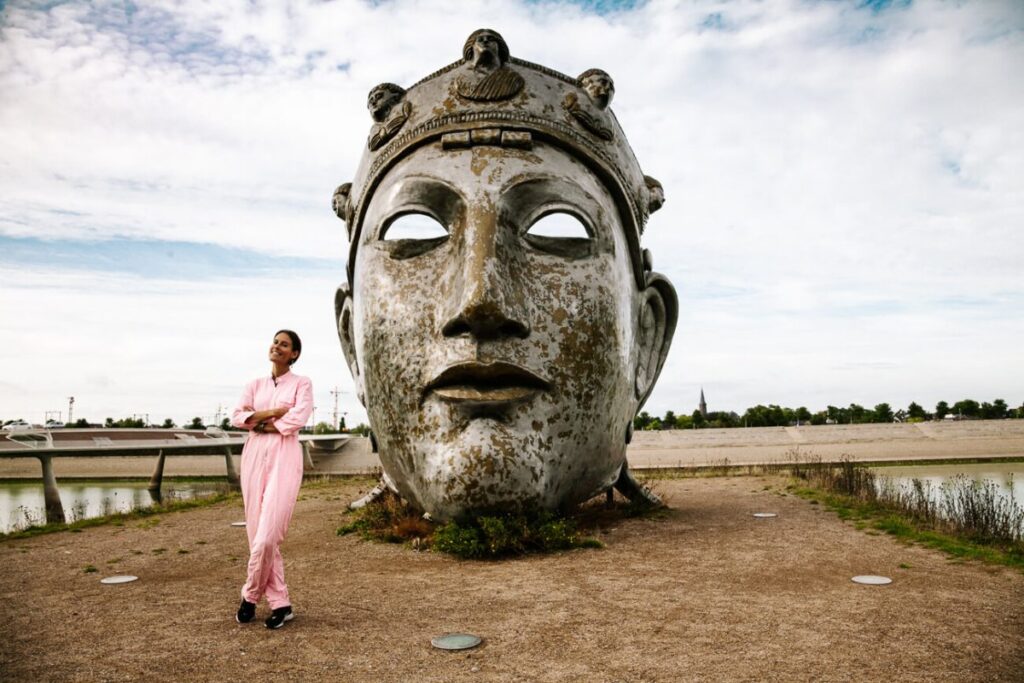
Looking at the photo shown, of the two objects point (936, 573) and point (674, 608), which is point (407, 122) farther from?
point (936, 573)

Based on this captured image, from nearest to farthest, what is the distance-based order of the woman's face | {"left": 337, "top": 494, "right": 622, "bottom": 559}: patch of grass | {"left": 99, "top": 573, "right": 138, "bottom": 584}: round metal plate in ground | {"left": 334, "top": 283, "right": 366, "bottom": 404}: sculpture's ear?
the woman's face, {"left": 99, "top": 573, "right": 138, "bottom": 584}: round metal plate in ground, {"left": 337, "top": 494, "right": 622, "bottom": 559}: patch of grass, {"left": 334, "top": 283, "right": 366, "bottom": 404}: sculpture's ear

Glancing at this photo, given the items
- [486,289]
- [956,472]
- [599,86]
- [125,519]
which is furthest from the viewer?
[956,472]

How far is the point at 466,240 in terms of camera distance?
6371 mm

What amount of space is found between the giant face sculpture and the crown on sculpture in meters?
0.02

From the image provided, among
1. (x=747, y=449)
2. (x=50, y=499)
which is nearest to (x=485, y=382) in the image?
(x=50, y=499)

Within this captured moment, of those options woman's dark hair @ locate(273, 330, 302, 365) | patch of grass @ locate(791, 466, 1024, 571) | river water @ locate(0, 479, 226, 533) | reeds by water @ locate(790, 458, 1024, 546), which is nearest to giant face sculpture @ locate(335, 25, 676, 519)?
woman's dark hair @ locate(273, 330, 302, 365)

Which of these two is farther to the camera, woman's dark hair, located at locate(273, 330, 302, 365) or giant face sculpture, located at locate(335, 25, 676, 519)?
giant face sculpture, located at locate(335, 25, 676, 519)

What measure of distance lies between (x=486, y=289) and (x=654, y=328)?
297 cm

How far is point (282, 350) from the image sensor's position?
15.6 feet

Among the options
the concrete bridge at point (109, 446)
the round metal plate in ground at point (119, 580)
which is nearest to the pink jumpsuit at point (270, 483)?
the round metal plate in ground at point (119, 580)

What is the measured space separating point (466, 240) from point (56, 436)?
49.2 feet

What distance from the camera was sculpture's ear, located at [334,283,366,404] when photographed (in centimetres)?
816

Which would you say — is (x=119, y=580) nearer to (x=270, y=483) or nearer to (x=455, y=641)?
(x=270, y=483)

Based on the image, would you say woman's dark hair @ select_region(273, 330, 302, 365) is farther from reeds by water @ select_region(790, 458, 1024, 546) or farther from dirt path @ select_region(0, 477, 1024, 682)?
reeds by water @ select_region(790, 458, 1024, 546)
